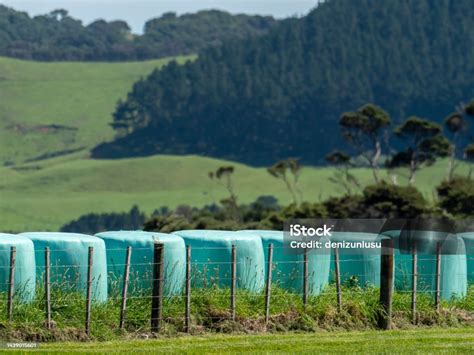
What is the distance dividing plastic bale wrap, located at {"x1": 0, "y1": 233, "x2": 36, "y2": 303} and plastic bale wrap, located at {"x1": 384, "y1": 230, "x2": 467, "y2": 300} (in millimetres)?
6590

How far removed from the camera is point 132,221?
471ft

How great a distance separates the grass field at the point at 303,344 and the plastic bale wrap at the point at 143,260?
4.81 feet

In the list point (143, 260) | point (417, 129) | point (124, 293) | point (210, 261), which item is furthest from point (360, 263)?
point (417, 129)

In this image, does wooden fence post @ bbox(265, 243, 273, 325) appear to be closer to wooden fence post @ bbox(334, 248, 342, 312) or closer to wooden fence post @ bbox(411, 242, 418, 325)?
wooden fence post @ bbox(334, 248, 342, 312)

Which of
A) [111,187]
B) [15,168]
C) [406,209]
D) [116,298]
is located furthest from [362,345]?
[15,168]

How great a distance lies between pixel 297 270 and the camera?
21.3 m

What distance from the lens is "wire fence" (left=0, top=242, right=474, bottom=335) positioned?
1869cm

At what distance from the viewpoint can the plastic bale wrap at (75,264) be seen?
19.2 m

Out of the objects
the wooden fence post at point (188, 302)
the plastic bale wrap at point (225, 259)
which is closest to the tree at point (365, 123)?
the plastic bale wrap at point (225, 259)

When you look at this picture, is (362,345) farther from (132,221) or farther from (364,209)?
(132,221)

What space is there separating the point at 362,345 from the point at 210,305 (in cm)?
257

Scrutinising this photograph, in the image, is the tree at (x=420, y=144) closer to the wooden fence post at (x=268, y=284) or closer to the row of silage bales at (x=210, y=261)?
the row of silage bales at (x=210, y=261)

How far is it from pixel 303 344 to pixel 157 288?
2.25 m

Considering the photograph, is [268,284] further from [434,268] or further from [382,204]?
[382,204]
